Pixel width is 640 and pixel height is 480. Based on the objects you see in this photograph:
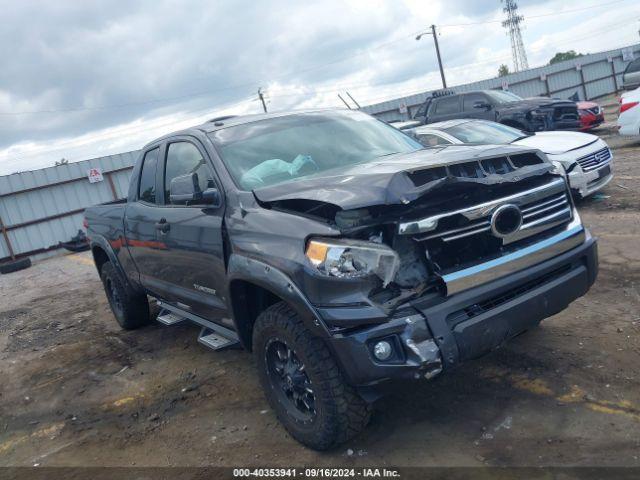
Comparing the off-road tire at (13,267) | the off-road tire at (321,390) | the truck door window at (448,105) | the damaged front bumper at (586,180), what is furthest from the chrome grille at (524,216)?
the off-road tire at (13,267)

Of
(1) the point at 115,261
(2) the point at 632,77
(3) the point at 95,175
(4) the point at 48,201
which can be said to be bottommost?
(1) the point at 115,261

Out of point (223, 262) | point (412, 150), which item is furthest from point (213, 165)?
point (412, 150)

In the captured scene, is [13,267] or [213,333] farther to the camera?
[13,267]

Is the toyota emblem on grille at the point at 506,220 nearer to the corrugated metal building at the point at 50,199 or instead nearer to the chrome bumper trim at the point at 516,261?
the chrome bumper trim at the point at 516,261

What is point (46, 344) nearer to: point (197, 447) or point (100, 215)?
point (100, 215)

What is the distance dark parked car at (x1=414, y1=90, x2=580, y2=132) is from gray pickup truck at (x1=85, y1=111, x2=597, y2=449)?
34.4ft

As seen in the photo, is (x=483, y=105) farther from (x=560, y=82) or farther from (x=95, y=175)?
(x=560, y=82)

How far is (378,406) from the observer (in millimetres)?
3686

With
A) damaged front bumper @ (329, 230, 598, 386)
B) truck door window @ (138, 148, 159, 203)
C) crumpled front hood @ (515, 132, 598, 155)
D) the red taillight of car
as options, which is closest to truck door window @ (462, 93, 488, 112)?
the red taillight of car

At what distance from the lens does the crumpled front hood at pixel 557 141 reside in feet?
27.1

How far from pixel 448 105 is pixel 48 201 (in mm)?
12690

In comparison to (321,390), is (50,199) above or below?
above

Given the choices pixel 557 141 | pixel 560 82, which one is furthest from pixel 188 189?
pixel 560 82

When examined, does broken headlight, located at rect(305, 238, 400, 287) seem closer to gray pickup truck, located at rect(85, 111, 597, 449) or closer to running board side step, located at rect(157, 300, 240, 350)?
gray pickup truck, located at rect(85, 111, 597, 449)
